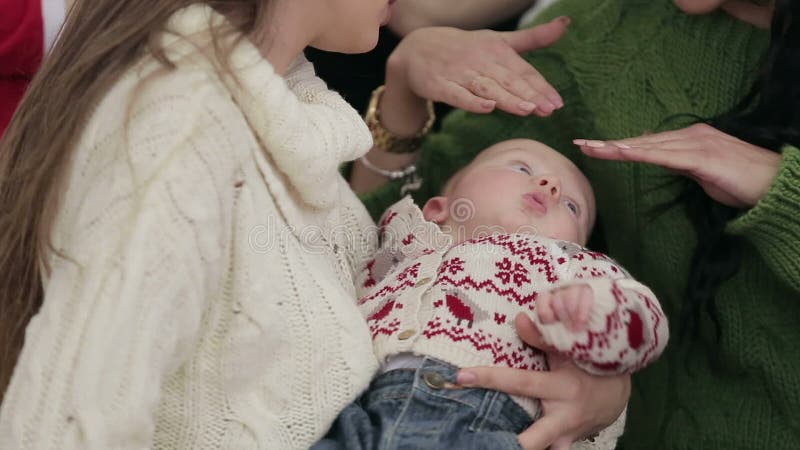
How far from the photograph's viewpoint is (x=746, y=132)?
1.25 meters

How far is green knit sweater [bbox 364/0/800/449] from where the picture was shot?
4.19 feet

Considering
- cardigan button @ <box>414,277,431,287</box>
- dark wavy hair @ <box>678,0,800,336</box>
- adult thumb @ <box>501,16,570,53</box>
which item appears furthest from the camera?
adult thumb @ <box>501,16,570,53</box>

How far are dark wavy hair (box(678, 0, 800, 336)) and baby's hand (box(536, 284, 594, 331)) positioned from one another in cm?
35

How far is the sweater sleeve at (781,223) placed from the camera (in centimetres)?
112

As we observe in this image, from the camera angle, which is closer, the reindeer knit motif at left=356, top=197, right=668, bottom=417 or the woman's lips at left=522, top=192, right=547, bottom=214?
the reindeer knit motif at left=356, top=197, right=668, bottom=417

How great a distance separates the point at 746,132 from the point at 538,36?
Result: 363 mm

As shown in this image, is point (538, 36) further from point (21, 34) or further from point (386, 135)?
point (21, 34)

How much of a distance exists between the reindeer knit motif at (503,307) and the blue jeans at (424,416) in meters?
0.03

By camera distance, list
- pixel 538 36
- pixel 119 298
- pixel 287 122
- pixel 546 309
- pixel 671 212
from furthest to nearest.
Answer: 1. pixel 538 36
2. pixel 671 212
3. pixel 546 309
4. pixel 287 122
5. pixel 119 298

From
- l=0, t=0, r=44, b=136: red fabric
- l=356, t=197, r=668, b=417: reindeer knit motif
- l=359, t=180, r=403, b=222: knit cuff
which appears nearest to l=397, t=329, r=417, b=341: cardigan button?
l=356, t=197, r=668, b=417: reindeer knit motif

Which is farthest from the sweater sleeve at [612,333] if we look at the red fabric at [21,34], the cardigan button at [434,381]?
the red fabric at [21,34]

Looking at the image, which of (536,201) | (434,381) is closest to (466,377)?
(434,381)

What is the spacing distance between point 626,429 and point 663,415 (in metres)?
0.09

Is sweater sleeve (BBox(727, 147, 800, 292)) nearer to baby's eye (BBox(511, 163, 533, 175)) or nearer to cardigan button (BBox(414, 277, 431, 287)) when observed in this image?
baby's eye (BBox(511, 163, 533, 175))
